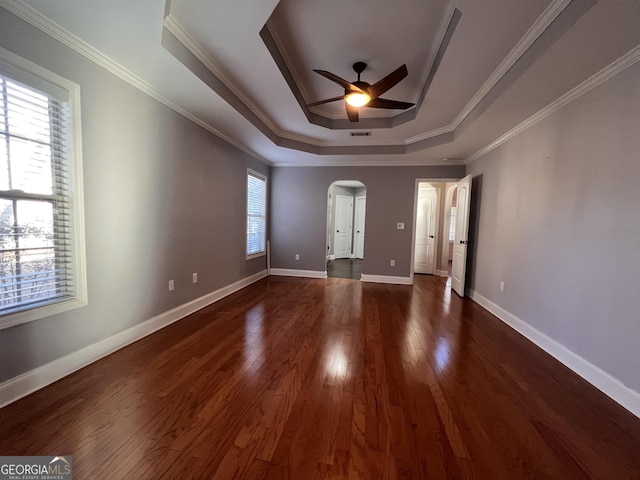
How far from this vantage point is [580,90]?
2158mm

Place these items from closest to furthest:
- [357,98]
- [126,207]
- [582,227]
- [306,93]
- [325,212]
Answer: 1. [582,227]
2. [126,207]
3. [357,98]
4. [306,93]
5. [325,212]

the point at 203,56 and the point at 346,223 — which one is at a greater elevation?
the point at 203,56

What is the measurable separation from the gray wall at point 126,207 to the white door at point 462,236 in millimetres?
3945

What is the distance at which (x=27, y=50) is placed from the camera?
61.9 inches

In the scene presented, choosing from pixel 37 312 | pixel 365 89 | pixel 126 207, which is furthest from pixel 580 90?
pixel 37 312

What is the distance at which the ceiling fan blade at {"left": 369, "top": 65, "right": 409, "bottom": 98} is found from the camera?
90.2 inches

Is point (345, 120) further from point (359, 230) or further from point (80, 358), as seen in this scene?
point (359, 230)

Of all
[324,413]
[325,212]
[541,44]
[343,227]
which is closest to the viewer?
[324,413]

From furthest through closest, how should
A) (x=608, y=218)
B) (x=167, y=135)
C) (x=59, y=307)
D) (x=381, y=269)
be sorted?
1. (x=381, y=269)
2. (x=167, y=135)
3. (x=608, y=218)
4. (x=59, y=307)

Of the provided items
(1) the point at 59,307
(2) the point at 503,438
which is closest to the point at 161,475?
(1) the point at 59,307

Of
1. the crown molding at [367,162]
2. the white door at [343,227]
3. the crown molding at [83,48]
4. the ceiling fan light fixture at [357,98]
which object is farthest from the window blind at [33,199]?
the white door at [343,227]

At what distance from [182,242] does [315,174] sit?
313 centimetres

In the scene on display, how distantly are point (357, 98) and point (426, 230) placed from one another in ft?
14.5

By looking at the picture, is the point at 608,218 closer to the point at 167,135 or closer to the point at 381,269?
the point at 381,269
